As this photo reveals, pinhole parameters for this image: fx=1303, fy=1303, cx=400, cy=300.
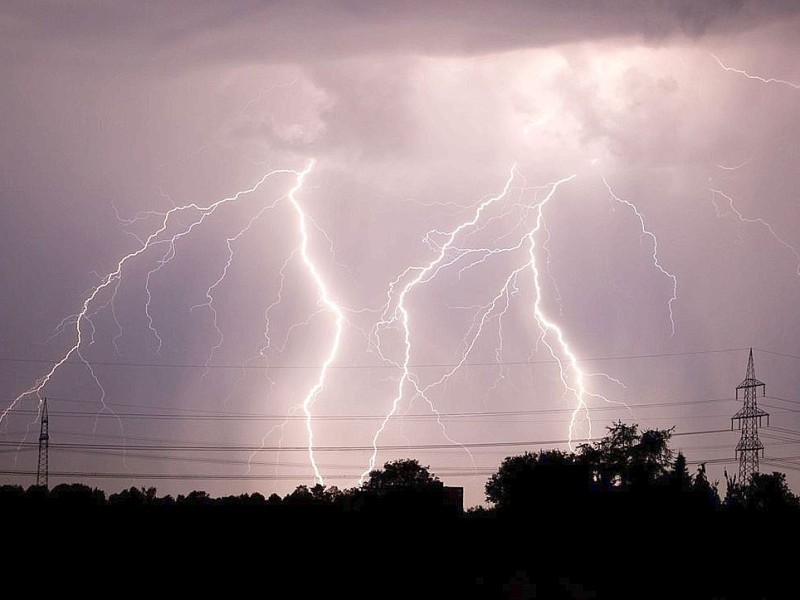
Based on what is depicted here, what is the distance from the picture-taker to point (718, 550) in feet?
121

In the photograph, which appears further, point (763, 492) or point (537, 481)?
point (763, 492)

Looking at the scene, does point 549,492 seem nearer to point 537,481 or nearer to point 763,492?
point 537,481

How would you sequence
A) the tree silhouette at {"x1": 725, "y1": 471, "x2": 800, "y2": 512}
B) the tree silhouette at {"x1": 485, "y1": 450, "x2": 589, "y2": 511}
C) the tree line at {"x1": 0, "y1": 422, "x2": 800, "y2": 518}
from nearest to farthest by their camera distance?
the tree line at {"x1": 0, "y1": 422, "x2": 800, "y2": 518}, the tree silhouette at {"x1": 485, "y1": 450, "x2": 589, "y2": 511}, the tree silhouette at {"x1": 725, "y1": 471, "x2": 800, "y2": 512}

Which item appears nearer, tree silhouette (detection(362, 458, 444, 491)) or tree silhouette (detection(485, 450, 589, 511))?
tree silhouette (detection(485, 450, 589, 511))

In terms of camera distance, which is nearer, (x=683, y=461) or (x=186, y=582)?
(x=186, y=582)

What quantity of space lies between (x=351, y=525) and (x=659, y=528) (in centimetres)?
963

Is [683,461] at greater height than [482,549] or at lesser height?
greater

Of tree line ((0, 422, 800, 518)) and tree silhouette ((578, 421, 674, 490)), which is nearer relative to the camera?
tree line ((0, 422, 800, 518))

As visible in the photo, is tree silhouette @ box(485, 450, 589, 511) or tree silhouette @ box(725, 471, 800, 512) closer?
tree silhouette @ box(485, 450, 589, 511)

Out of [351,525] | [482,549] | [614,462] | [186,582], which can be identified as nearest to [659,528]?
[482,549]

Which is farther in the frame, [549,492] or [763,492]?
[763,492]

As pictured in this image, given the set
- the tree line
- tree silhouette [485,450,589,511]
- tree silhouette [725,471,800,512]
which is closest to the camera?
the tree line

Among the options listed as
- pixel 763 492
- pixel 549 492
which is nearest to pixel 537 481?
pixel 549 492

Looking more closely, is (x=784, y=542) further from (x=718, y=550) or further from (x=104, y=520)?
(x=104, y=520)
